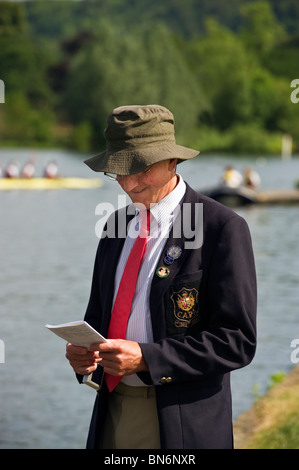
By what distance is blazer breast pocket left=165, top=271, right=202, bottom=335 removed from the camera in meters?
2.78

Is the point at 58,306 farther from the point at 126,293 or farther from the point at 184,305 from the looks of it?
the point at 184,305

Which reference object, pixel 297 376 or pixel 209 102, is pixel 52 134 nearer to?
pixel 209 102

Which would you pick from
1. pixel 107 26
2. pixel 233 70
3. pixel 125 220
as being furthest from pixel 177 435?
pixel 233 70

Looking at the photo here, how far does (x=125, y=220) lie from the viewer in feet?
10.2

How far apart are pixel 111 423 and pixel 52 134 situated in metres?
93.5

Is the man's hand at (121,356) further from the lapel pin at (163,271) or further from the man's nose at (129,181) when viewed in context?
the man's nose at (129,181)

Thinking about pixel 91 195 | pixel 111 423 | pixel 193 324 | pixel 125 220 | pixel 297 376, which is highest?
pixel 125 220

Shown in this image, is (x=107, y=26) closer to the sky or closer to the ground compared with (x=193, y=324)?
closer to the sky

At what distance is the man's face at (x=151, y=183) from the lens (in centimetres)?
283

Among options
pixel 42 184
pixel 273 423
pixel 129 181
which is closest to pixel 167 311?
pixel 129 181

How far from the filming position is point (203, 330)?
2801 mm

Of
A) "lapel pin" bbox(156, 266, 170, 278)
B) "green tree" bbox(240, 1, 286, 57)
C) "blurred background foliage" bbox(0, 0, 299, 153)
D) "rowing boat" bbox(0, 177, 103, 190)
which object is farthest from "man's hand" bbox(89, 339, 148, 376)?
"green tree" bbox(240, 1, 286, 57)

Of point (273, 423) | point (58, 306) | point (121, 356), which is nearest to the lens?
point (121, 356)

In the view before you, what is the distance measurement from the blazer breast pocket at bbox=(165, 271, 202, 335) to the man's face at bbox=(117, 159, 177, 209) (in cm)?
29
